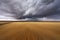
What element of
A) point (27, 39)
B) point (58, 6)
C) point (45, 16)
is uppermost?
point (58, 6)

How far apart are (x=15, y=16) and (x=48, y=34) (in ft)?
1.47

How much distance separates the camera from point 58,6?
42.9 inches

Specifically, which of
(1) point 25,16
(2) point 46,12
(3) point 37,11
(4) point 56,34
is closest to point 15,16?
(1) point 25,16

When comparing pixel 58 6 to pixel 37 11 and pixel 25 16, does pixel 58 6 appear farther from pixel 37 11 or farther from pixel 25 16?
pixel 25 16

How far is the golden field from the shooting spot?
83cm

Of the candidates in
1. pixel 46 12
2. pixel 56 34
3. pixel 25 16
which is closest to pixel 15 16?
pixel 25 16

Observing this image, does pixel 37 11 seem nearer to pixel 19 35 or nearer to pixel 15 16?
pixel 15 16

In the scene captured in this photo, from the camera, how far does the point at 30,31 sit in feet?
3.02

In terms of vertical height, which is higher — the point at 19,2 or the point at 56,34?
the point at 19,2

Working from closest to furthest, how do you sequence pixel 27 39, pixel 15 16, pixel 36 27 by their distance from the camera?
1. pixel 27 39
2. pixel 36 27
3. pixel 15 16

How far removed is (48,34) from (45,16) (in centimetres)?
27

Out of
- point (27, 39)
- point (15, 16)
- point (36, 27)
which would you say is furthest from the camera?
point (15, 16)

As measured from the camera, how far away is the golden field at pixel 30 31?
0.83 metres

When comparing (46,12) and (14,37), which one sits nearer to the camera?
(14,37)
